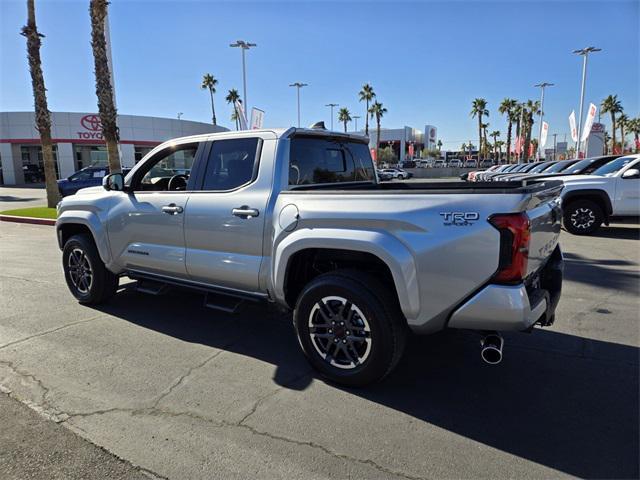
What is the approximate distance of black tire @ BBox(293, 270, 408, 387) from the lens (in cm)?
306

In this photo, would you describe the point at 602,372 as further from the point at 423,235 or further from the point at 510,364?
the point at 423,235

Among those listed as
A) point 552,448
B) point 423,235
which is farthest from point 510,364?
point 423,235

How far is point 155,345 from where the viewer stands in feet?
13.6

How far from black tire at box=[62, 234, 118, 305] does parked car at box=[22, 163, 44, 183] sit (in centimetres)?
3950

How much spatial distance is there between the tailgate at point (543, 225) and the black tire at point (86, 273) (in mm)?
4591

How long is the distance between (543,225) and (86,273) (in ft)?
16.3

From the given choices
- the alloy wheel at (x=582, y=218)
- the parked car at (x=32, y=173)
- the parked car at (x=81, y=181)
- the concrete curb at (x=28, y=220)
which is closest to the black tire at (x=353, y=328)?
the alloy wheel at (x=582, y=218)

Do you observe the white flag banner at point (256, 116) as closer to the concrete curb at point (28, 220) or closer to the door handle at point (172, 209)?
the concrete curb at point (28, 220)

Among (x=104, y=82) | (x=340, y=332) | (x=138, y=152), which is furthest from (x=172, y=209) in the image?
(x=138, y=152)

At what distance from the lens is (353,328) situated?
3197mm

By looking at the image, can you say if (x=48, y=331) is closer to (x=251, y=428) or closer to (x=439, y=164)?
(x=251, y=428)

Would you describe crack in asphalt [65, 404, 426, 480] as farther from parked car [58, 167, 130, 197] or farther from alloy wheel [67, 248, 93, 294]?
parked car [58, 167, 130, 197]

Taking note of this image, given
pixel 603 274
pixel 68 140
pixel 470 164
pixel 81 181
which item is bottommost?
pixel 603 274

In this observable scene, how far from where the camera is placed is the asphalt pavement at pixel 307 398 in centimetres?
251
